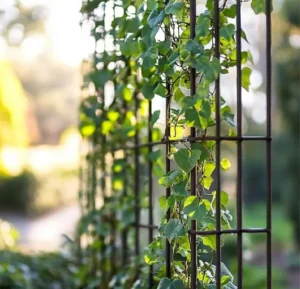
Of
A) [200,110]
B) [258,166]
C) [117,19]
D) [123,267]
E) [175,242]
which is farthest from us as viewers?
[258,166]

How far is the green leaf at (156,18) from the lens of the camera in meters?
1.76

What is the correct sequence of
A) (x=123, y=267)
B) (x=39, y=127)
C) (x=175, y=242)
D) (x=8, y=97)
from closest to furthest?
(x=175, y=242) → (x=123, y=267) → (x=8, y=97) → (x=39, y=127)

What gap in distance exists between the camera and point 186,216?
68.9 inches

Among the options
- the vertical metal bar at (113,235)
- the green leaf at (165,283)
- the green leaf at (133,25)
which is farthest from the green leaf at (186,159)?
the vertical metal bar at (113,235)

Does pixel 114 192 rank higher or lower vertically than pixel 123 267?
higher

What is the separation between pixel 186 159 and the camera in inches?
66.2

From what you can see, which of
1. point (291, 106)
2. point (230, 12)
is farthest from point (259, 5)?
point (291, 106)

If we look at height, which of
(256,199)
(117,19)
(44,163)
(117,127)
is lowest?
(256,199)

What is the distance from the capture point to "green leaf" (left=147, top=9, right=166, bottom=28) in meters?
1.76

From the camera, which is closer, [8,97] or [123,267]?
[123,267]

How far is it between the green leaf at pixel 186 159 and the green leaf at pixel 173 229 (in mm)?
164

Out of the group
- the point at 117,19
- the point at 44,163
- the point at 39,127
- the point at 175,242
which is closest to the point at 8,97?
the point at 44,163

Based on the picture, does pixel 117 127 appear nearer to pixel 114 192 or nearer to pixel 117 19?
pixel 114 192

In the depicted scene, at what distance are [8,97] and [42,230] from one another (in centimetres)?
300
